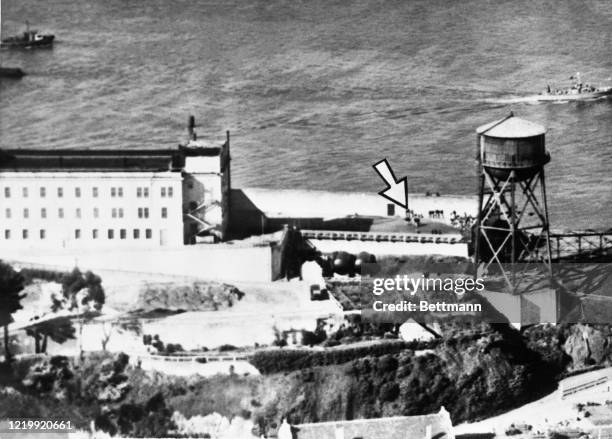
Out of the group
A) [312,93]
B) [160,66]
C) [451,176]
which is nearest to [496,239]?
[451,176]

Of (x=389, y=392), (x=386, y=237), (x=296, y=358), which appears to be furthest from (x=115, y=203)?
(x=389, y=392)

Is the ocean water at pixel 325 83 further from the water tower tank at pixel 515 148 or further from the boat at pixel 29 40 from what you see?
the water tower tank at pixel 515 148

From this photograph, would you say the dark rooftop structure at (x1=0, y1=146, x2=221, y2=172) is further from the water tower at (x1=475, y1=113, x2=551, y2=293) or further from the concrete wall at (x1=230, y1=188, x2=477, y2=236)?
the water tower at (x1=475, y1=113, x2=551, y2=293)

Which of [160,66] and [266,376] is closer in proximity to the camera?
[266,376]

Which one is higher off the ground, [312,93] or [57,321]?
[312,93]

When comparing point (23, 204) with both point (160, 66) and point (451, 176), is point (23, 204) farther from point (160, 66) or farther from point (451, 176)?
point (451, 176)

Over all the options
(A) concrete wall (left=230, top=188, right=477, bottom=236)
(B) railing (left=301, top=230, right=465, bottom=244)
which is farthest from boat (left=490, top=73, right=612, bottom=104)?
(B) railing (left=301, top=230, right=465, bottom=244)

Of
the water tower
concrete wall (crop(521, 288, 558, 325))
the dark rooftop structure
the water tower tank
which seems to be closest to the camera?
the water tower tank

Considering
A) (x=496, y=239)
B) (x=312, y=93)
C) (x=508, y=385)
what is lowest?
(x=508, y=385)
